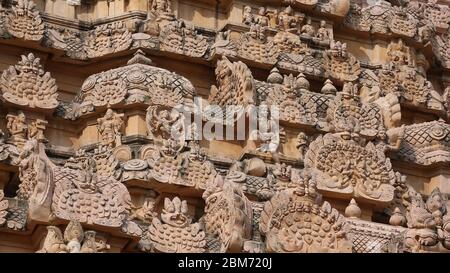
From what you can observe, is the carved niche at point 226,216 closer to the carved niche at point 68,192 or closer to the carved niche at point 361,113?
the carved niche at point 68,192

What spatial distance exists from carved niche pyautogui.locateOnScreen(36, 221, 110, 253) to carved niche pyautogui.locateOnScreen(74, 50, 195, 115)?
4301mm

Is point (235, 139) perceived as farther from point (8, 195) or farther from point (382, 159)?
point (8, 195)

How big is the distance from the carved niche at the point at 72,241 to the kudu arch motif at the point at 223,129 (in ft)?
0.07

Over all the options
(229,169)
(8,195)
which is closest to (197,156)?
(229,169)

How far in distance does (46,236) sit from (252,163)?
4.76m

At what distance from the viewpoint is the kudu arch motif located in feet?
82.2

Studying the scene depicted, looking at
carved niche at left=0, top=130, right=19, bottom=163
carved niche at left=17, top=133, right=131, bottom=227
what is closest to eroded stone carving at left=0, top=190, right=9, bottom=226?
carved niche at left=17, top=133, right=131, bottom=227

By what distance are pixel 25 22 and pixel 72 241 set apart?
6163 millimetres

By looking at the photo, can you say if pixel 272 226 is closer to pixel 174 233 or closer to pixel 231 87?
pixel 174 233

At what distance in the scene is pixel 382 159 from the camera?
28.2 meters

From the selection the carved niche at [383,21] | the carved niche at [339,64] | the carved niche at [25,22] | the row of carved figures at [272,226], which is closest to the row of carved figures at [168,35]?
the carved niche at [25,22]

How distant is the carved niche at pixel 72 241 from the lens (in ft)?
77.3

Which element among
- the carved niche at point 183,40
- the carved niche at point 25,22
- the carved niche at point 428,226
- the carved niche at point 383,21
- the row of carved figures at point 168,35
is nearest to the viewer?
the carved niche at point 428,226

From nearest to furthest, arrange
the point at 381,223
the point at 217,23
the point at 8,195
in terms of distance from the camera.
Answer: the point at 8,195 → the point at 381,223 → the point at 217,23
